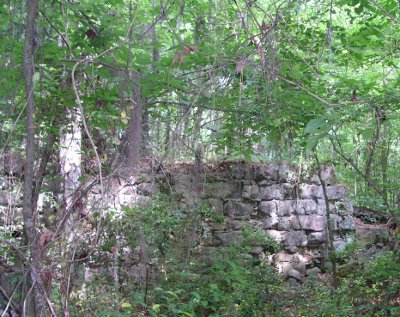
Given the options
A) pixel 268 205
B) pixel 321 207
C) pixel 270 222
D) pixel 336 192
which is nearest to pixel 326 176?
pixel 336 192

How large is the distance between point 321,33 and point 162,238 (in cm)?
325

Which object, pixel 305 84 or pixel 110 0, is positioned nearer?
pixel 110 0

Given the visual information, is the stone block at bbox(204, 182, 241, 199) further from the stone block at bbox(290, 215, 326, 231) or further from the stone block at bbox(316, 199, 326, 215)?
the stone block at bbox(316, 199, 326, 215)

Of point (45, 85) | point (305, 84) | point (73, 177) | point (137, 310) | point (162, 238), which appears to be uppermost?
point (305, 84)

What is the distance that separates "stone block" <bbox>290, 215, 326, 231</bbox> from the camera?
21.5ft

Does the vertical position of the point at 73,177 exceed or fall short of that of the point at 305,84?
it falls short

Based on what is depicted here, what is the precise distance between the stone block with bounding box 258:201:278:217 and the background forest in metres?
1.01

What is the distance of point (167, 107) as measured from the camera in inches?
136

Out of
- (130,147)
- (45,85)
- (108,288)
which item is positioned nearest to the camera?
(45,85)

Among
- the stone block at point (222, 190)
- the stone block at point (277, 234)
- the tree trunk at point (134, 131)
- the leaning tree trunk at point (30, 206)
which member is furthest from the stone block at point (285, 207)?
the leaning tree trunk at point (30, 206)

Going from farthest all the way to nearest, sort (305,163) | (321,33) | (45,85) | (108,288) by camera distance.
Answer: (305,163), (108,288), (321,33), (45,85)

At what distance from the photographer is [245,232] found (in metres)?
6.22

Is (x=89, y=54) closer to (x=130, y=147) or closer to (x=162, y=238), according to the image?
(x=130, y=147)

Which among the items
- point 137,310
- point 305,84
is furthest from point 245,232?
point 305,84
